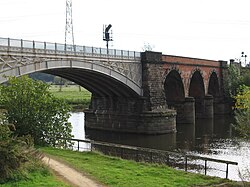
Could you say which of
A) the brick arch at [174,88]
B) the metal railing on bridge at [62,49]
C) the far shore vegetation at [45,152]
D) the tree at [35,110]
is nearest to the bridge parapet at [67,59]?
the metal railing on bridge at [62,49]

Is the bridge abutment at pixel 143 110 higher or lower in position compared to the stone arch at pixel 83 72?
lower

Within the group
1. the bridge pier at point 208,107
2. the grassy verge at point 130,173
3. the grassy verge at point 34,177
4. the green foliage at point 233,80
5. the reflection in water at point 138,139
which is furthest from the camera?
the green foliage at point 233,80

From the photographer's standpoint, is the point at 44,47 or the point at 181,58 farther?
the point at 181,58

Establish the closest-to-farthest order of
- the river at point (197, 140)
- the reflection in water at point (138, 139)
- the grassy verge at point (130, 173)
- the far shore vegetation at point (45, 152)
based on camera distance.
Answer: the far shore vegetation at point (45, 152)
the grassy verge at point (130, 173)
the river at point (197, 140)
the reflection in water at point (138, 139)

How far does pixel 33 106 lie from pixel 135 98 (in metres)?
22.8

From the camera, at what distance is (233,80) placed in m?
71.2

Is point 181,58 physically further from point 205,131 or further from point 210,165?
point 210,165

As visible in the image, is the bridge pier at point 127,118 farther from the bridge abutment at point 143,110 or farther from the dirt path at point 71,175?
the dirt path at point 71,175

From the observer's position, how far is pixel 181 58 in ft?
181

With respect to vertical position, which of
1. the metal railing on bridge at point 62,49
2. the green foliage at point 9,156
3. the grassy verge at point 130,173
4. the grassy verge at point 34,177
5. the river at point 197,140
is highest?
the metal railing on bridge at point 62,49

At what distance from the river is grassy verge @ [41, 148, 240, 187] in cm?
703

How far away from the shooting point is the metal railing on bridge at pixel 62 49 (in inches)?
1116

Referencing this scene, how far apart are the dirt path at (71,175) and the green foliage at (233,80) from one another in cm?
5574

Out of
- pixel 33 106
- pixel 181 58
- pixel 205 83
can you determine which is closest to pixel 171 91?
pixel 181 58
